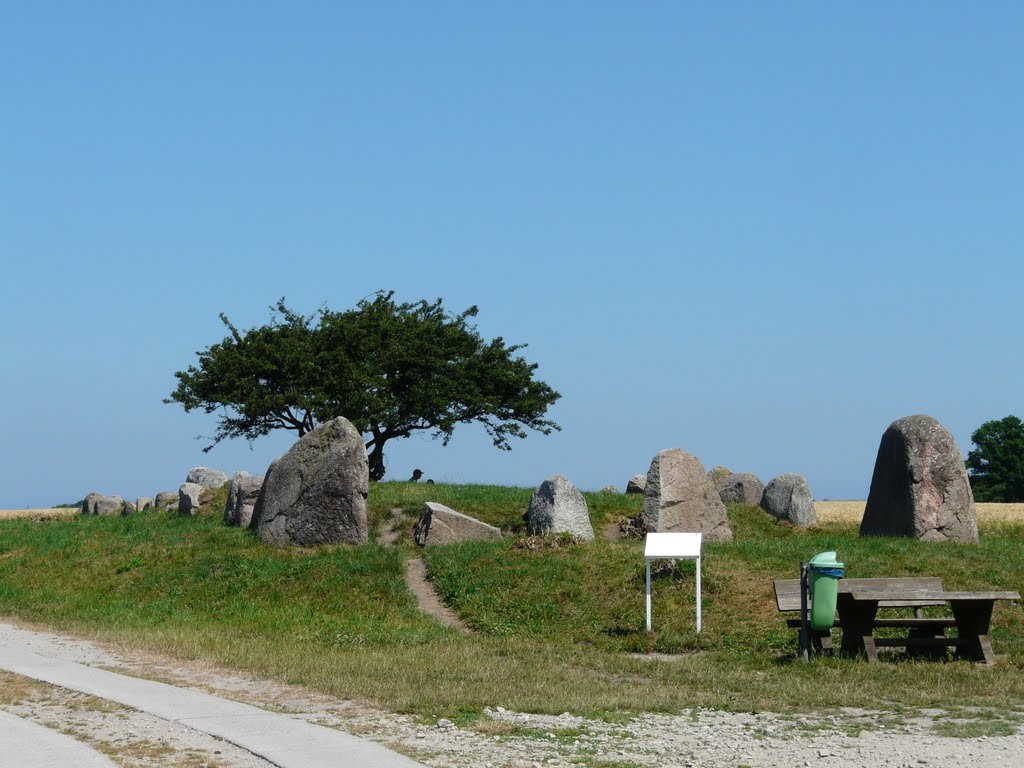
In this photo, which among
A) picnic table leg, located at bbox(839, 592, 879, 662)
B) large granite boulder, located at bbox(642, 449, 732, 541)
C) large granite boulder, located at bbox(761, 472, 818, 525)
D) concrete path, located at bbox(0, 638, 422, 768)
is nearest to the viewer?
concrete path, located at bbox(0, 638, 422, 768)

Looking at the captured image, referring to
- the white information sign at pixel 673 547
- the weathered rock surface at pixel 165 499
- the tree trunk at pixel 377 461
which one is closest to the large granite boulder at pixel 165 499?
the weathered rock surface at pixel 165 499

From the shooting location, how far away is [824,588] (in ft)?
49.4

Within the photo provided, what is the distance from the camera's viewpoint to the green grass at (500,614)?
1298 centimetres

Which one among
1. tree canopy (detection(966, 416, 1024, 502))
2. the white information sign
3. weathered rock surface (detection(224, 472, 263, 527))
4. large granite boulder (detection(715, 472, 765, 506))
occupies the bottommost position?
the white information sign

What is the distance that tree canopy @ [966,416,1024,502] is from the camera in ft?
255

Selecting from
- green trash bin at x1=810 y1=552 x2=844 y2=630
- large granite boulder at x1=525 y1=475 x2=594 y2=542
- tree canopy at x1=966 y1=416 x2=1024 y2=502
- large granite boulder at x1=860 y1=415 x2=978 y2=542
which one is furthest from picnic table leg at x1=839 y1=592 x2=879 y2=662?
tree canopy at x1=966 y1=416 x2=1024 y2=502

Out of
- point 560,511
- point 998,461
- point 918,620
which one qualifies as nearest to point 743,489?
point 560,511

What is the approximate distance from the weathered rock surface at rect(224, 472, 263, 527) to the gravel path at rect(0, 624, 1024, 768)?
Answer: 17440 mm

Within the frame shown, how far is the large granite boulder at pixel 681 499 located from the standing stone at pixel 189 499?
13.4m

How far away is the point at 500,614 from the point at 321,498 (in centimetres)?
789

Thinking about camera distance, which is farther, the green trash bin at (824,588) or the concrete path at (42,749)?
the green trash bin at (824,588)

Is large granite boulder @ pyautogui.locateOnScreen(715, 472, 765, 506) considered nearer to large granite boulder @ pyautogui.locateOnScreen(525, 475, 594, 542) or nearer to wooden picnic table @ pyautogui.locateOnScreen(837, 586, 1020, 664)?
large granite boulder @ pyautogui.locateOnScreen(525, 475, 594, 542)

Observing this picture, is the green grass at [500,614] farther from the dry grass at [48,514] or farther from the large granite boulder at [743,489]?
the dry grass at [48,514]

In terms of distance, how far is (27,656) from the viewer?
15.5 m
